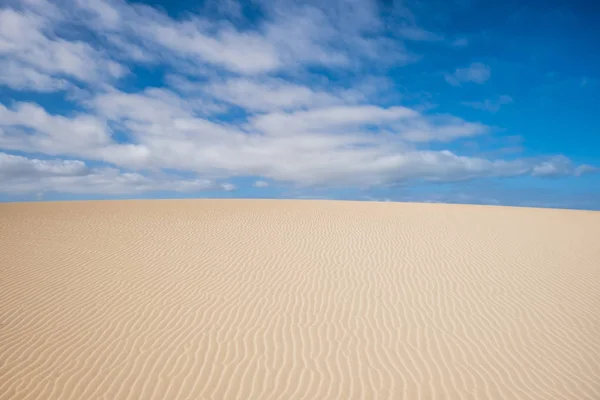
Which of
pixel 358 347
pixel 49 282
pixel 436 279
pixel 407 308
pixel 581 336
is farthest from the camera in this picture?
pixel 436 279

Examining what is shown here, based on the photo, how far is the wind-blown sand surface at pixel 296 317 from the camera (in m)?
6.13

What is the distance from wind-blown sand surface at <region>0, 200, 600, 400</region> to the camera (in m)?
6.13

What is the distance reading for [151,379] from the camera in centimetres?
612

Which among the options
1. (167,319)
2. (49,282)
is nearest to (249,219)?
(49,282)

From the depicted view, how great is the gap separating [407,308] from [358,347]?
2546 millimetres

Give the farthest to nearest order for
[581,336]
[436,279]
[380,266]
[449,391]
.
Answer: [380,266], [436,279], [581,336], [449,391]

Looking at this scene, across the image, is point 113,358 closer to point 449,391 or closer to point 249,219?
point 449,391

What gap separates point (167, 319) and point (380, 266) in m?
7.63

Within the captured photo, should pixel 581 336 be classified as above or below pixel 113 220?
below

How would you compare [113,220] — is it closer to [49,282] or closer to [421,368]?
[49,282]

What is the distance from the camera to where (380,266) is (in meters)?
13.2

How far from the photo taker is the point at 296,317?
872 centimetres

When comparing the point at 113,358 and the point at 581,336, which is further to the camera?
the point at 581,336

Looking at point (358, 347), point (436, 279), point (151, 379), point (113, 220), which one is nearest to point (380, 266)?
point (436, 279)
